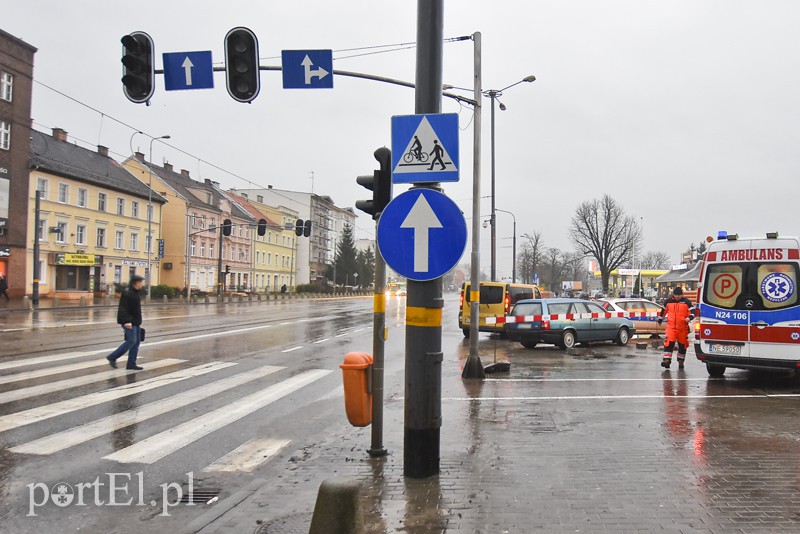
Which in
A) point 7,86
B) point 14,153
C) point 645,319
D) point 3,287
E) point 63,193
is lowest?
Result: point 645,319

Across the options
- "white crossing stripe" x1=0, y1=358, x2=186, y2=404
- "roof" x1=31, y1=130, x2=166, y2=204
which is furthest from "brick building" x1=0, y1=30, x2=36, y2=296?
"white crossing stripe" x1=0, y1=358, x2=186, y2=404

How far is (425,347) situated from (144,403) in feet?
17.0

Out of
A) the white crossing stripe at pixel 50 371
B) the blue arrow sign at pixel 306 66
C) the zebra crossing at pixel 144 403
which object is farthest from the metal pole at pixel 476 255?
the white crossing stripe at pixel 50 371

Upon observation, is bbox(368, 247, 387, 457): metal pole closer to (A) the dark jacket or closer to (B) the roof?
(A) the dark jacket

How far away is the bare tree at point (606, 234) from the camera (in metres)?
64.6

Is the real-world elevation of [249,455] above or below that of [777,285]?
below

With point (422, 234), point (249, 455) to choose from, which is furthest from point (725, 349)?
point (249, 455)

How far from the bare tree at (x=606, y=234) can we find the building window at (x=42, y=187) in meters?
52.5

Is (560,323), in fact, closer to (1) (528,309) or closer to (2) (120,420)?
(1) (528,309)

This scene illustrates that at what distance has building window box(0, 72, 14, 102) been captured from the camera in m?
37.5

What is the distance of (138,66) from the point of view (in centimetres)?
929

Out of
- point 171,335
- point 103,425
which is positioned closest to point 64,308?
point 171,335

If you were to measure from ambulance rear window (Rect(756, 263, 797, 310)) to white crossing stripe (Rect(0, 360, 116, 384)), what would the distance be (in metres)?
12.2

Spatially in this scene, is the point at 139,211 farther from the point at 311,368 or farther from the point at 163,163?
the point at 311,368
